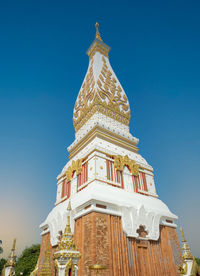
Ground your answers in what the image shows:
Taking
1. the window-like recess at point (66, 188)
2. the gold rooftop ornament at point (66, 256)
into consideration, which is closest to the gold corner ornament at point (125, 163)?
the window-like recess at point (66, 188)

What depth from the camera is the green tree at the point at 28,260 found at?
21.3m

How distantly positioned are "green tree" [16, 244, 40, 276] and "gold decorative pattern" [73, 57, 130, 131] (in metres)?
15.9

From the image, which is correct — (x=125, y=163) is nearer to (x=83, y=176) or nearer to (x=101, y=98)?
(x=83, y=176)

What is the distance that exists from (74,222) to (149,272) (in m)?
3.64

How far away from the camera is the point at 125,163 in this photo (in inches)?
471

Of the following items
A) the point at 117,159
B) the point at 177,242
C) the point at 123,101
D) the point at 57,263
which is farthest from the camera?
the point at 123,101

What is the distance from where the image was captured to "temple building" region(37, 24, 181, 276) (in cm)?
754

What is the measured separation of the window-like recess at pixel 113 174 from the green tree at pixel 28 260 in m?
16.8

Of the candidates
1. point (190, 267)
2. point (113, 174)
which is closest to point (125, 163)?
point (113, 174)

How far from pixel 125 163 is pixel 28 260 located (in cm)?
1833

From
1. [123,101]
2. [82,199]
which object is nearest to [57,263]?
[82,199]

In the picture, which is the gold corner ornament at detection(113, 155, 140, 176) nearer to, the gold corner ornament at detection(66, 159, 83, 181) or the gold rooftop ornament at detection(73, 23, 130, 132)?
the gold corner ornament at detection(66, 159, 83, 181)

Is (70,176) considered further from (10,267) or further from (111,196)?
(10,267)

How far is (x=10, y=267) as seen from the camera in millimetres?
7027
